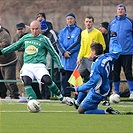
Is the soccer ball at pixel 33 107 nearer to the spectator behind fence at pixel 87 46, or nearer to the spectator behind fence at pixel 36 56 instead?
the spectator behind fence at pixel 36 56

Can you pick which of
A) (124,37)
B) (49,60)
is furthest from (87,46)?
(49,60)

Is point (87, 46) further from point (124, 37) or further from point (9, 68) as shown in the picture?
point (9, 68)

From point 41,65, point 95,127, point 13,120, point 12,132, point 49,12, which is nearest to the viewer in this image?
point 12,132

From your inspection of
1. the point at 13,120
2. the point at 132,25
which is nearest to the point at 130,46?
the point at 132,25

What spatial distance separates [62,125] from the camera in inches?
503

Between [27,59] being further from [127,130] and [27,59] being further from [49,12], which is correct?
[49,12]

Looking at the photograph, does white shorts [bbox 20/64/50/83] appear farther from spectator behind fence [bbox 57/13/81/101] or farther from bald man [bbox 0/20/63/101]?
spectator behind fence [bbox 57/13/81/101]

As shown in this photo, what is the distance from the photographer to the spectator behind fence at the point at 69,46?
20141 millimetres

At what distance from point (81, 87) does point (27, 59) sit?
1841 millimetres

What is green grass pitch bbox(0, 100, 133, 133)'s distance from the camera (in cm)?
1209

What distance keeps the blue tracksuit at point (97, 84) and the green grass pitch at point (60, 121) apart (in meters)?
0.33

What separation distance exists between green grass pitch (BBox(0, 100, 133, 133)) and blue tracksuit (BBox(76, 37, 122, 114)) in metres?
0.33

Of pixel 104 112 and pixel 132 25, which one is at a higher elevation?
pixel 132 25

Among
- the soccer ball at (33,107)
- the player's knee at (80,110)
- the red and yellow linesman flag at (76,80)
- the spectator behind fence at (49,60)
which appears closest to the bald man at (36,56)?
the red and yellow linesman flag at (76,80)
